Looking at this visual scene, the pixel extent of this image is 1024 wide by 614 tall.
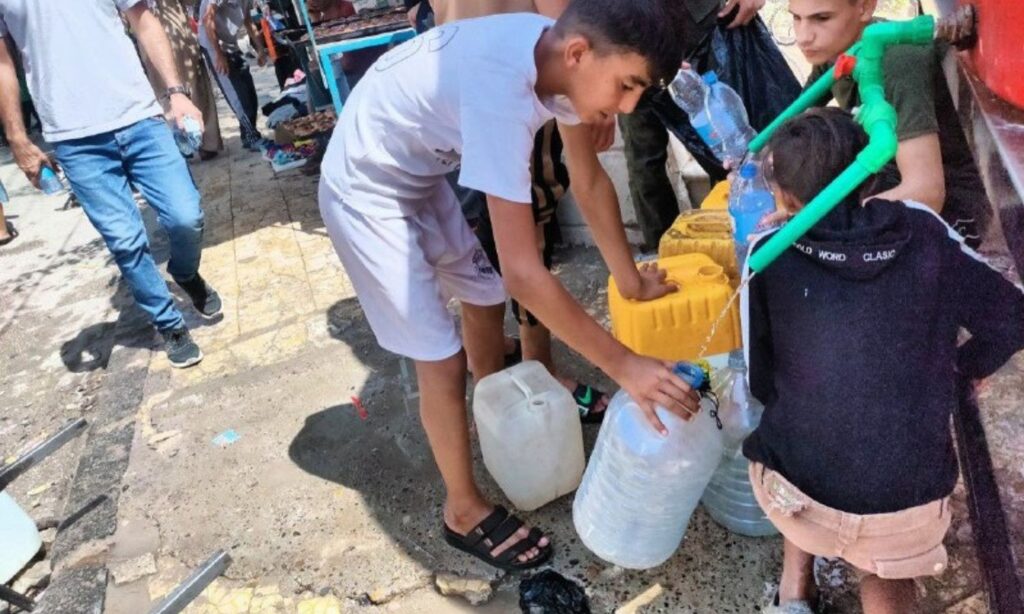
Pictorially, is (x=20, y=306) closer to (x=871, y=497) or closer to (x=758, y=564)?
(x=758, y=564)

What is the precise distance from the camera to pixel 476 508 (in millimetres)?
2459

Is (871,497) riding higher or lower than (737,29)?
lower

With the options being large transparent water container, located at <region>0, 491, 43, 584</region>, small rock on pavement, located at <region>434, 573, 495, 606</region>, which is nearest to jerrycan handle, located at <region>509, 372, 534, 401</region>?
small rock on pavement, located at <region>434, 573, 495, 606</region>

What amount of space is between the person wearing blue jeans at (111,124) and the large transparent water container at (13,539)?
1109mm

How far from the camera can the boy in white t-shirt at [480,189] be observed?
171 cm

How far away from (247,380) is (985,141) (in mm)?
3176

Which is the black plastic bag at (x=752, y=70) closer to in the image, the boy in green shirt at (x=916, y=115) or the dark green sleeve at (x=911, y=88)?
the boy in green shirt at (x=916, y=115)

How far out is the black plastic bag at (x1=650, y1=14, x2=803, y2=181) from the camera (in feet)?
10.3

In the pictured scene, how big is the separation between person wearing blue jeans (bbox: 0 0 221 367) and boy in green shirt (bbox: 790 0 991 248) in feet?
9.62

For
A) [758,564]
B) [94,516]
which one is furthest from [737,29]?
[94,516]

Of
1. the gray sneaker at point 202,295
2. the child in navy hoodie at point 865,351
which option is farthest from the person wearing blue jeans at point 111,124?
the child in navy hoodie at point 865,351

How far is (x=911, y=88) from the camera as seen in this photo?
6.61 ft

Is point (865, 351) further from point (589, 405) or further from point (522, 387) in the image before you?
point (589, 405)

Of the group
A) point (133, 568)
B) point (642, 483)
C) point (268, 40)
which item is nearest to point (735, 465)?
point (642, 483)
